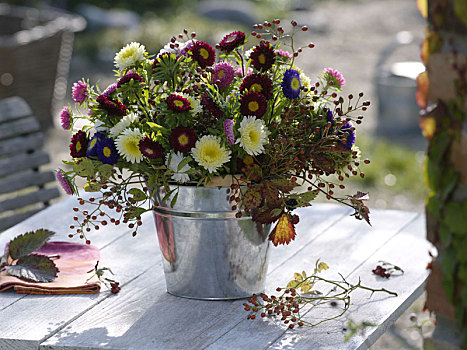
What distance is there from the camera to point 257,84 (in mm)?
1484

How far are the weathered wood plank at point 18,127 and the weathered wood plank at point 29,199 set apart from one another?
0.23m

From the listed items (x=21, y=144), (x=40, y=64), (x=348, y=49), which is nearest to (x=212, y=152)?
(x=21, y=144)

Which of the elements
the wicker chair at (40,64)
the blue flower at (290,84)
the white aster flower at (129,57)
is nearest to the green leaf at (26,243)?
the white aster flower at (129,57)

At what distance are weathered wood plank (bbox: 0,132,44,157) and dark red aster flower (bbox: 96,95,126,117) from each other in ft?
4.01

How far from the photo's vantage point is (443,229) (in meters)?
1.00

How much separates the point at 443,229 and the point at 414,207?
3330 millimetres

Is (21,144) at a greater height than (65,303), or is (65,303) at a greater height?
(21,144)

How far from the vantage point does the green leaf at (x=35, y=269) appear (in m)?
1.69

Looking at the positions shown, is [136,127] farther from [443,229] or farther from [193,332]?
[443,229]

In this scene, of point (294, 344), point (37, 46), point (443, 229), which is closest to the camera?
point (443, 229)

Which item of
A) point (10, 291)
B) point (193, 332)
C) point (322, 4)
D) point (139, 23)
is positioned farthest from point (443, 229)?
point (322, 4)

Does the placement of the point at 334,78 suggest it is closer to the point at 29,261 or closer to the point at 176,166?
the point at 176,166

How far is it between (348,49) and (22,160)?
19.4 feet

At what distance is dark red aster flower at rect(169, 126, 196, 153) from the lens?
4.73 feet
